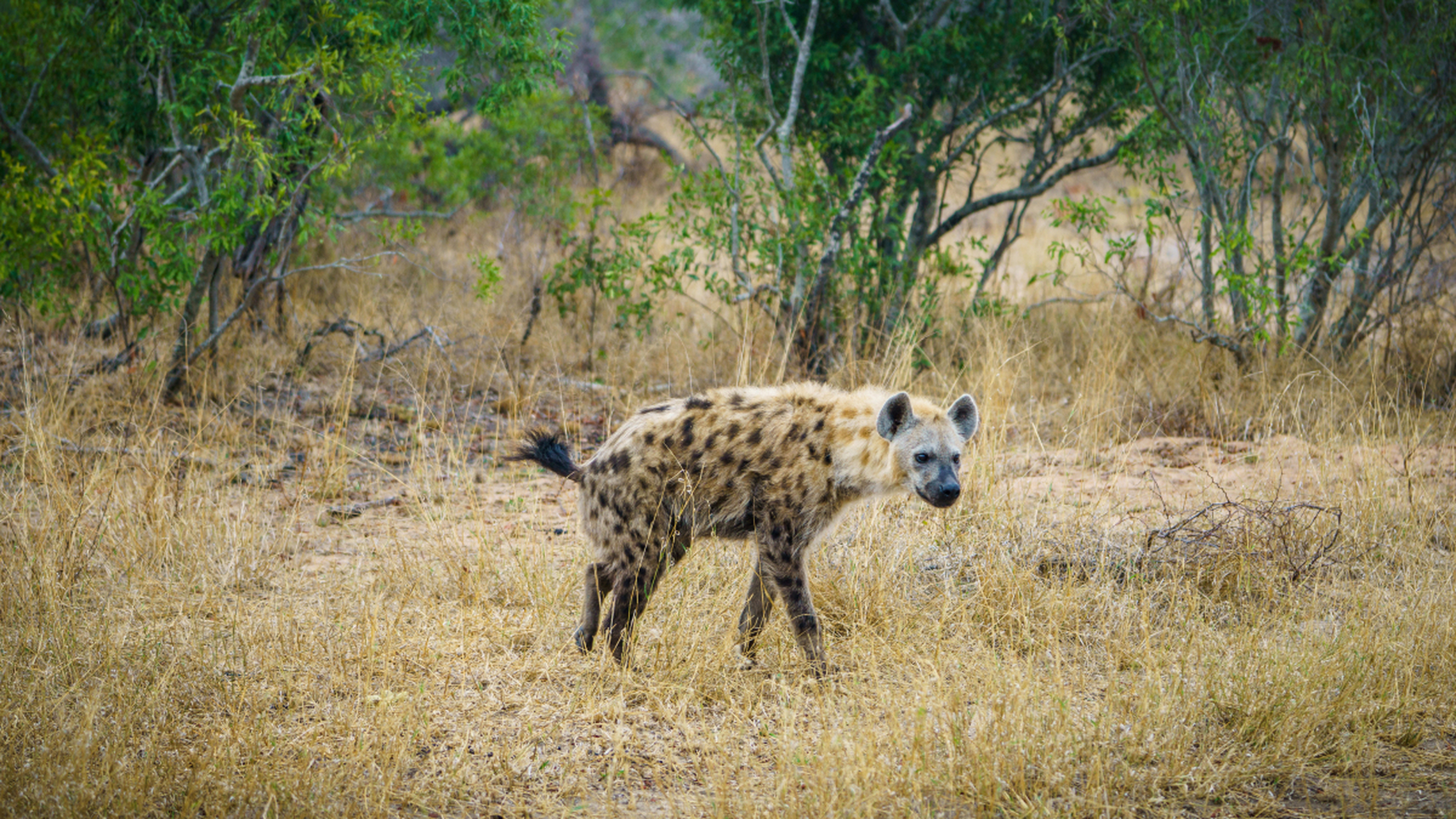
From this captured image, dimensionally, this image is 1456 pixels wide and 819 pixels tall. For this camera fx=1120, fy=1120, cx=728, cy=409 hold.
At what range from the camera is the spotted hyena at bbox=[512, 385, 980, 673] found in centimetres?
423

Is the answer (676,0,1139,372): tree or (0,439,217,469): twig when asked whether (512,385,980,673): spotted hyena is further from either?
(676,0,1139,372): tree

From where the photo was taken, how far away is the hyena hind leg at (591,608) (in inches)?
173

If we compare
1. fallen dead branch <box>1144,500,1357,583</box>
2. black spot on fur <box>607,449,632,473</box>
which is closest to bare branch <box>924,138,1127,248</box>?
fallen dead branch <box>1144,500,1357,583</box>

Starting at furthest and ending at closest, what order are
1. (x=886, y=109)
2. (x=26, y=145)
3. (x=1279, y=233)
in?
1. (x=886, y=109)
2. (x=1279, y=233)
3. (x=26, y=145)

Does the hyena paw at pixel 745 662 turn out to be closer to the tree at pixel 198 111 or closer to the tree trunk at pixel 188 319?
the tree at pixel 198 111

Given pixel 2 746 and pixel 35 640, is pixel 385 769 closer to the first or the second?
pixel 2 746

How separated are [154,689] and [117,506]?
2.01 meters

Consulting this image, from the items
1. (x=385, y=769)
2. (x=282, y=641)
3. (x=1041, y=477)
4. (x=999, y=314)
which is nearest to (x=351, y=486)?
(x=282, y=641)

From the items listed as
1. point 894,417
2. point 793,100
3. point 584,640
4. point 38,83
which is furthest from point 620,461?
point 38,83

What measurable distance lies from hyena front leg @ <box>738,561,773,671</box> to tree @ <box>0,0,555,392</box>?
4079 millimetres

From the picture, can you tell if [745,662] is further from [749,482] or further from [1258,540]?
[1258,540]

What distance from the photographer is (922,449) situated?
4.31 m

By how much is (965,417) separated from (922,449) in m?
0.40

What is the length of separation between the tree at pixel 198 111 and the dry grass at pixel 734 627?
801mm
